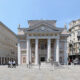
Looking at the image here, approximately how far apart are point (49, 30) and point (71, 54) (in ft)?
75.4

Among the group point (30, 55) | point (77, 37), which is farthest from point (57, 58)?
point (77, 37)

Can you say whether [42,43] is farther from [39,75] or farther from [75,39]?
[39,75]

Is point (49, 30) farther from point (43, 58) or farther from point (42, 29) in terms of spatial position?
point (43, 58)

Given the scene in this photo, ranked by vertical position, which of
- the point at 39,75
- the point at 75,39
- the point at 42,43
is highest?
the point at 75,39

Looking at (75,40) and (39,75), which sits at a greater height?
(75,40)

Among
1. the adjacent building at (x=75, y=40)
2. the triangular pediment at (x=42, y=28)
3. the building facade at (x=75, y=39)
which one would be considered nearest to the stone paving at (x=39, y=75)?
→ the triangular pediment at (x=42, y=28)

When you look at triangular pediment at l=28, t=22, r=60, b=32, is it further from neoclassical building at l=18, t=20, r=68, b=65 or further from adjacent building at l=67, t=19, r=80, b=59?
adjacent building at l=67, t=19, r=80, b=59

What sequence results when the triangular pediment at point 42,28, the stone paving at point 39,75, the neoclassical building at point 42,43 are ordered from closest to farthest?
the stone paving at point 39,75 → the neoclassical building at point 42,43 → the triangular pediment at point 42,28

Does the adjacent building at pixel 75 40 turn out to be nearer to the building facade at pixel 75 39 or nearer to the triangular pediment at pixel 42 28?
the building facade at pixel 75 39

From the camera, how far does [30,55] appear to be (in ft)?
172

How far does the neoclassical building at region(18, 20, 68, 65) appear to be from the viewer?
50.4 metres

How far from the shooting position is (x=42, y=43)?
53.6 metres

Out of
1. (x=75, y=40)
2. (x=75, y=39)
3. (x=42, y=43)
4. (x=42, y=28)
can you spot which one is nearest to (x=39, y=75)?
(x=42, y=28)

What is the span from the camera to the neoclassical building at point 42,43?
165ft
